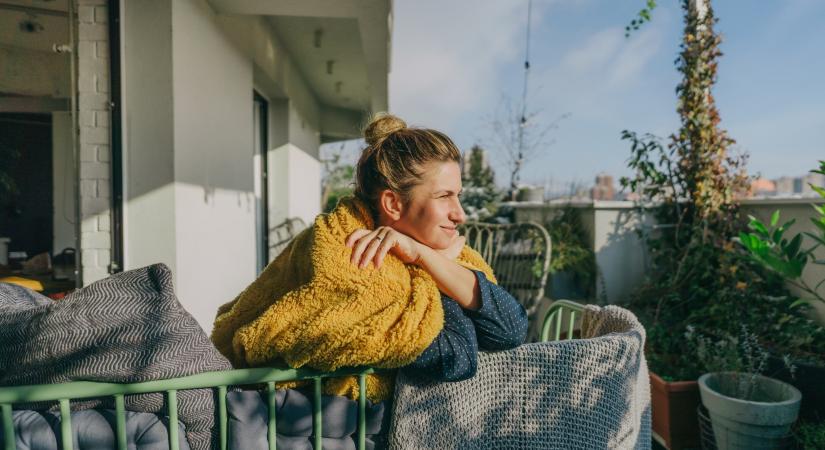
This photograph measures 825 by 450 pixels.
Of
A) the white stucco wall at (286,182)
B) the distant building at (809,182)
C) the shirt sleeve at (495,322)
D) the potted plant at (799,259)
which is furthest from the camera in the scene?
the white stucco wall at (286,182)

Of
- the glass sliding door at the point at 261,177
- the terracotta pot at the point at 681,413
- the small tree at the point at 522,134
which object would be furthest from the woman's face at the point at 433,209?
the small tree at the point at 522,134

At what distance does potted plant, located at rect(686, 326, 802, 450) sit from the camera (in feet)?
7.13

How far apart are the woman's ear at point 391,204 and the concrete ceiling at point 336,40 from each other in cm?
233

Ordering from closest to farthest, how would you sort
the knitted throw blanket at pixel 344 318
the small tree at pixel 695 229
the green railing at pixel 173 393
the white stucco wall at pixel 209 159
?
the green railing at pixel 173 393 < the knitted throw blanket at pixel 344 318 < the white stucco wall at pixel 209 159 < the small tree at pixel 695 229

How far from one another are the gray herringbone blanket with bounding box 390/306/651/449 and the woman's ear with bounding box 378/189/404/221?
40 centimetres

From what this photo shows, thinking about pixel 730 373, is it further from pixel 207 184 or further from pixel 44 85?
pixel 44 85

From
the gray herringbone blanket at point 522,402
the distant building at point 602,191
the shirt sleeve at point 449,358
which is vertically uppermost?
the distant building at point 602,191

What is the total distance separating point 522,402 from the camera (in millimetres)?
1045

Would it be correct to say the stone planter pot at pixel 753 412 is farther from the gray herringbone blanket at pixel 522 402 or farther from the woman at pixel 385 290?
the woman at pixel 385 290

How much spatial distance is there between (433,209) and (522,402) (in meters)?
0.48

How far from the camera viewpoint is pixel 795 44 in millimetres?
5828

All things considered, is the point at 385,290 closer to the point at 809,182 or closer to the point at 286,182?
the point at 809,182

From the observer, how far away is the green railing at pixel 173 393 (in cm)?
85

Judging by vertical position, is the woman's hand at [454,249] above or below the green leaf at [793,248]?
above
